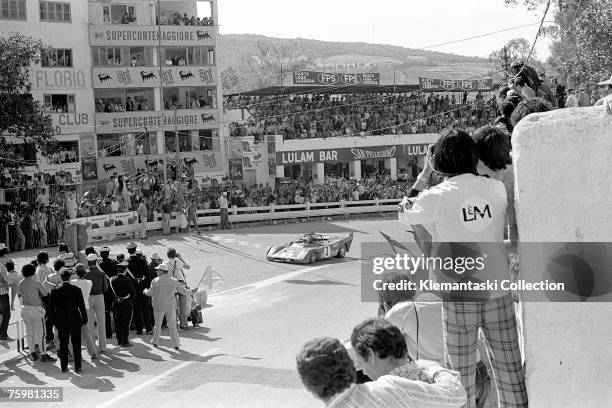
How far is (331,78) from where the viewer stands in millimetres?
58500

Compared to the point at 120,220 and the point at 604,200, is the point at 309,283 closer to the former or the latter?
the point at 120,220

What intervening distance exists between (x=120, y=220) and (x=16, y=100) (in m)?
7.81

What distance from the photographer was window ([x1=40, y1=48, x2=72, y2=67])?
147 ft

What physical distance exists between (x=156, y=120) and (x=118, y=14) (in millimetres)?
7089

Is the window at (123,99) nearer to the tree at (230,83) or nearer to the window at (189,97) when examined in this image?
the window at (189,97)

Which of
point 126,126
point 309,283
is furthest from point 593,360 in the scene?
point 126,126

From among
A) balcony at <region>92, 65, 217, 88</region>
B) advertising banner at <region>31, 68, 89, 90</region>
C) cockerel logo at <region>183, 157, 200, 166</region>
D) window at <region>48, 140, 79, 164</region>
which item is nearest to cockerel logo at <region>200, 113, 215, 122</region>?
balcony at <region>92, 65, 217, 88</region>

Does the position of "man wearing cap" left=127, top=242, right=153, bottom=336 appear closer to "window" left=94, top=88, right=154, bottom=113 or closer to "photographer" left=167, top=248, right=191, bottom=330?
"photographer" left=167, top=248, right=191, bottom=330

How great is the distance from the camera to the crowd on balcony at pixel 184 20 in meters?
50.5

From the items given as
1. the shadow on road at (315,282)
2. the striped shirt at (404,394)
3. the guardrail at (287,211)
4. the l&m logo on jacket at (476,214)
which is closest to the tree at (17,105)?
the guardrail at (287,211)

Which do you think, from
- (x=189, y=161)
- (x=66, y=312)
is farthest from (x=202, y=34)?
(x=66, y=312)

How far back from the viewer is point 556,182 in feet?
16.7

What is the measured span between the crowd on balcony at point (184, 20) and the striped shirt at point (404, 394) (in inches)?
1890

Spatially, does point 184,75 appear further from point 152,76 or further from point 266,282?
point 266,282
